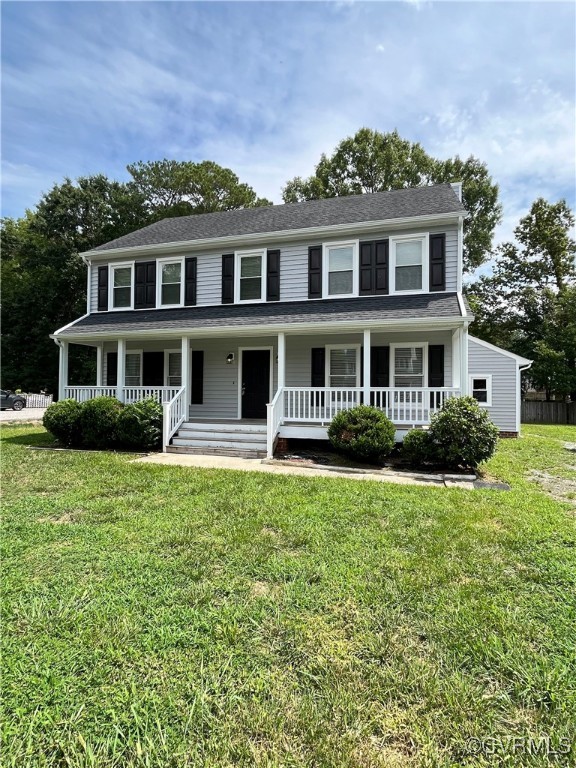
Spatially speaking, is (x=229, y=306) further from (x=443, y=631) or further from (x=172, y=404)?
(x=443, y=631)

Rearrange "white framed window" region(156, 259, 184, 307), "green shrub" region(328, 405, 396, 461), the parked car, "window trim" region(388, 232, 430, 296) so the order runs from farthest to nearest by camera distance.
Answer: the parked car → "white framed window" region(156, 259, 184, 307) → "window trim" region(388, 232, 430, 296) → "green shrub" region(328, 405, 396, 461)

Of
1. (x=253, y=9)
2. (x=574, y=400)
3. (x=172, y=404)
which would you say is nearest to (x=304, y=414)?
(x=172, y=404)

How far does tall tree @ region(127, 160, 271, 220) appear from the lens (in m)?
26.3

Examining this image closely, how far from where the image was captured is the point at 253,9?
782 centimetres

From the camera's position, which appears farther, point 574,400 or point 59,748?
point 574,400

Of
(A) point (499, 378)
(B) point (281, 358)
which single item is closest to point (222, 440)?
(B) point (281, 358)

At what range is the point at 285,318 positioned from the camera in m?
10.3

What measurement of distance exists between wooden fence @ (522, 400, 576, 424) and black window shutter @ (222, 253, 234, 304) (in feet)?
64.4

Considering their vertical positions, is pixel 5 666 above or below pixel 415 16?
below

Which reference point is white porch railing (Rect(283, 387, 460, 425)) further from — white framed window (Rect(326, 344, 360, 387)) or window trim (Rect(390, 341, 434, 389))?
white framed window (Rect(326, 344, 360, 387))

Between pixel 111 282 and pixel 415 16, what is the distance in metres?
10.8

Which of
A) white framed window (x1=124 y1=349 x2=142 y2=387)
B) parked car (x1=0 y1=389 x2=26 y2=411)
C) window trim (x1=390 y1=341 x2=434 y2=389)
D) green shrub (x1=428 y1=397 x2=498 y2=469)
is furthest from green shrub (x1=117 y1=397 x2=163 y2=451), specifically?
parked car (x1=0 y1=389 x2=26 y2=411)

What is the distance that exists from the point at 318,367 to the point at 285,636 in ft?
29.5

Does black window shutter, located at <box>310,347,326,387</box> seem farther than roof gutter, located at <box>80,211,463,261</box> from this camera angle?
Yes
